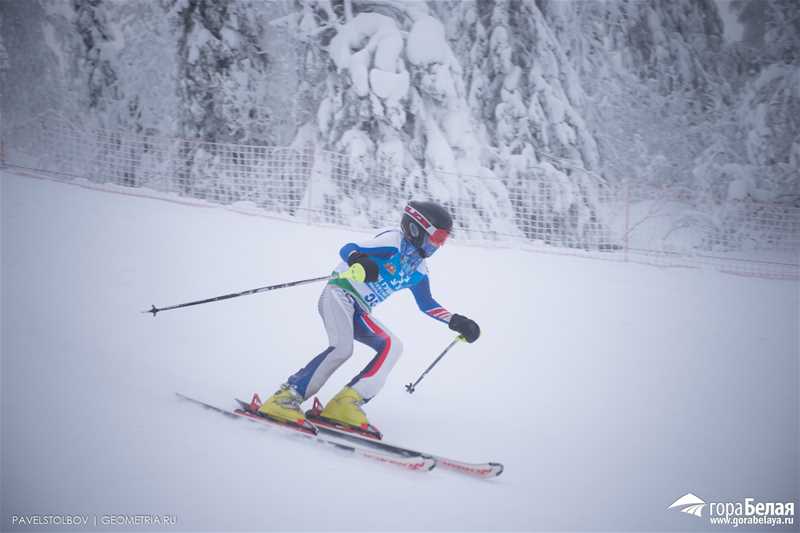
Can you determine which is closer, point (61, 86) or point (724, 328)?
point (724, 328)

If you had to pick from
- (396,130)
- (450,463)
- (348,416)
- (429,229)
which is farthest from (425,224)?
(396,130)

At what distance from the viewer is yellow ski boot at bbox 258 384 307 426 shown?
4.14 m

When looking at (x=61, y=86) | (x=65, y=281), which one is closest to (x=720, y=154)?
(x=65, y=281)

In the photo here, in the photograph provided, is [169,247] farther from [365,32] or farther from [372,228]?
[365,32]

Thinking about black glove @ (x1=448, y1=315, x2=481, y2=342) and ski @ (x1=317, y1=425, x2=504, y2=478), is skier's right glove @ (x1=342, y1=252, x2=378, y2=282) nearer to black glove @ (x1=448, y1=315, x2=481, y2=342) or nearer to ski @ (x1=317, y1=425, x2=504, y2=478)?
black glove @ (x1=448, y1=315, x2=481, y2=342)

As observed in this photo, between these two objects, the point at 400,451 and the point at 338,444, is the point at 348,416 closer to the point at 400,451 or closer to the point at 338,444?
the point at 338,444

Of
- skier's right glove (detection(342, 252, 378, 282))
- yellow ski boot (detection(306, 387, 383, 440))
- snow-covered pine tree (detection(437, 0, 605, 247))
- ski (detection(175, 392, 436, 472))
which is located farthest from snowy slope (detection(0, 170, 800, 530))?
snow-covered pine tree (detection(437, 0, 605, 247))

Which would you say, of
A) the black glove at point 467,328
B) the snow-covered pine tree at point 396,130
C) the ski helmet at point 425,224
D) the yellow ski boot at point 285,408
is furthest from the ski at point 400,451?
the snow-covered pine tree at point 396,130

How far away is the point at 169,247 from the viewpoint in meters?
8.62

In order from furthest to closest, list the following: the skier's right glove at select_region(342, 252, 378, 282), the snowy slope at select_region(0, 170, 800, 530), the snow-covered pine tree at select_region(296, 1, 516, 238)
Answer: the snow-covered pine tree at select_region(296, 1, 516, 238) → the skier's right glove at select_region(342, 252, 378, 282) → the snowy slope at select_region(0, 170, 800, 530)

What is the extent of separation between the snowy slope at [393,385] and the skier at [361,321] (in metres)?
0.30

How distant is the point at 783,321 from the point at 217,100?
39.0 feet

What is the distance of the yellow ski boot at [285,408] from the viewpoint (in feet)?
13.6

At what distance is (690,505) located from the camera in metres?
3.73
